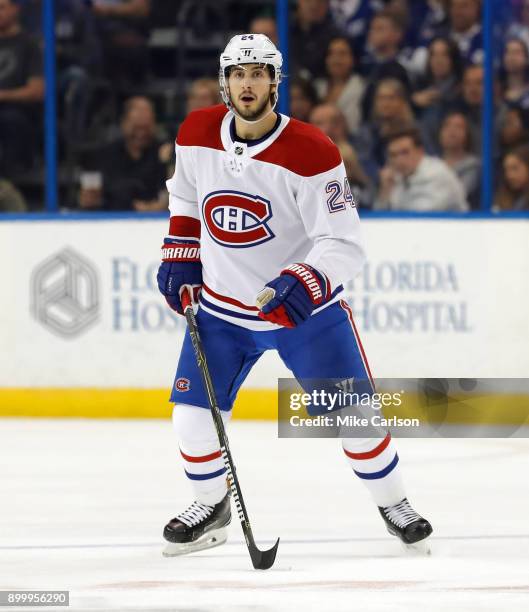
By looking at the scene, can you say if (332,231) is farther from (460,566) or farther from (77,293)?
(77,293)

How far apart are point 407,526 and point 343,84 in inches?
128

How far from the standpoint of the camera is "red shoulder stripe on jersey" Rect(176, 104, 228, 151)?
432 cm

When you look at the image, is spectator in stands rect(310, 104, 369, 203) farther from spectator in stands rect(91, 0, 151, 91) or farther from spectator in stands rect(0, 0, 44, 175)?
spectator in stands rect(0, 0, 44, 175)

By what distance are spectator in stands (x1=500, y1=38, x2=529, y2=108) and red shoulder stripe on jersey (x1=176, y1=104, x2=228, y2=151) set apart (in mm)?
3087

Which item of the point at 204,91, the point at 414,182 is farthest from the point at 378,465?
the point at 204,91

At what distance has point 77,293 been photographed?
23.9 ft

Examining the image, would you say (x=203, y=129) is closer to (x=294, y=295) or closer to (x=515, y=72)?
(x=294, y=295)

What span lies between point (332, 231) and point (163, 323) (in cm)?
308

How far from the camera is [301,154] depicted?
4188mm

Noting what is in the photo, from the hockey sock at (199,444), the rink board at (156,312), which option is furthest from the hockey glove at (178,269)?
the rink board at (156,312)

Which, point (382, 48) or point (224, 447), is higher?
point (382, 48)

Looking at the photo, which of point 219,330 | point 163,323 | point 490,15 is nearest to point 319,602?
point 219,330

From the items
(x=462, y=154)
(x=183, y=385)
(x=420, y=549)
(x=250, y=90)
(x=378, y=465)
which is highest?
(x=250, y=90)
